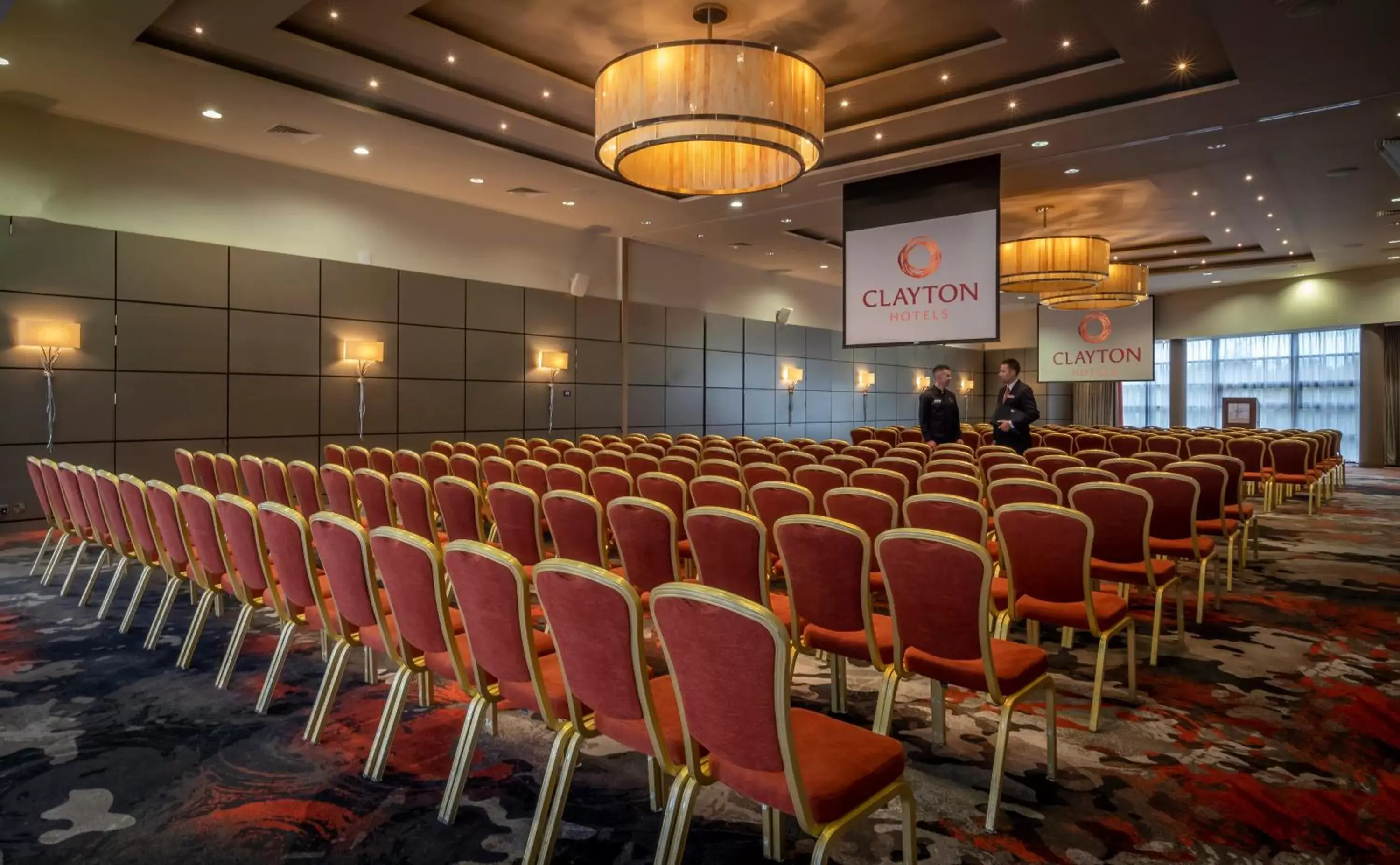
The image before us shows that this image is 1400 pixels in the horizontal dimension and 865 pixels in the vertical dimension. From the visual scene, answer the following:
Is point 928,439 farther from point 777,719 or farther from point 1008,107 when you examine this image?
point 777,719

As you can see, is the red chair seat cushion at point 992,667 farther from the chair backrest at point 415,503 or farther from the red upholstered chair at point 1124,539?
the chair backrest at point 415,503

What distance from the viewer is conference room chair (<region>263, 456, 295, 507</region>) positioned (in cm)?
581

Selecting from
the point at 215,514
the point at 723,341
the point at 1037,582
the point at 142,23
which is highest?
the point at 142,23

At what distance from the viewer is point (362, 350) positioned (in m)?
10.1

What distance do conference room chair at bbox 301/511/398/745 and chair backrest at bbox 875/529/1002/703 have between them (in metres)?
1.87

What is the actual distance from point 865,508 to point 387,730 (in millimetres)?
2439

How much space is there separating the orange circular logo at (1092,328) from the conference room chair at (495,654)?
19.2 m

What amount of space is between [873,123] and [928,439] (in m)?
3.89

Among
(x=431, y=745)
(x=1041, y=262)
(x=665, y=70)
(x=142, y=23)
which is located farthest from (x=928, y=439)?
(x=142, y=23)

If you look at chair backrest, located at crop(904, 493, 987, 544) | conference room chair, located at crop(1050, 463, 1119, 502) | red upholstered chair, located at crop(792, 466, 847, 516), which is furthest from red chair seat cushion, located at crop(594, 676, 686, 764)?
conference room chair, located at crop(1050, 463, 1119, 502)

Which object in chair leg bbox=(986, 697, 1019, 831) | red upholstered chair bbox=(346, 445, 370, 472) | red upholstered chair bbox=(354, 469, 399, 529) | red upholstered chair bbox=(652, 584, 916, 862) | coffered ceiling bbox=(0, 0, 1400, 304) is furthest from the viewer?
red upholstered chair bbox=(346, 445, 370, 472)

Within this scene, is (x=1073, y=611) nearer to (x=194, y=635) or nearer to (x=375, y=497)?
(x=375, y=497)

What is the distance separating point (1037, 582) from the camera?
344 centimetres

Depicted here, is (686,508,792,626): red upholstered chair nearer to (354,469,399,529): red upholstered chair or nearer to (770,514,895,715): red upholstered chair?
(770,514,895,715): red upholstered chair
